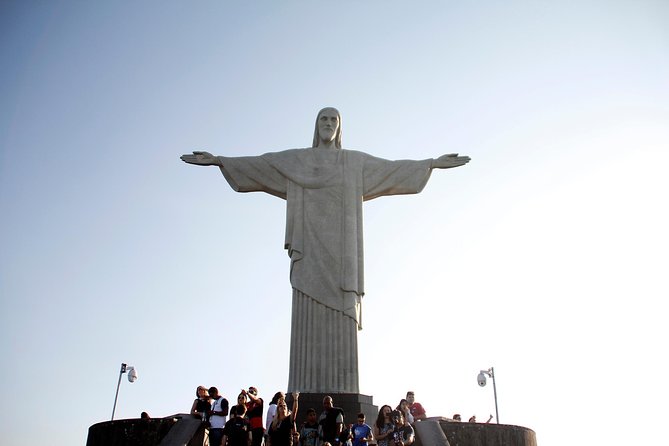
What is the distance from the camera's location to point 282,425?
9.13 meters

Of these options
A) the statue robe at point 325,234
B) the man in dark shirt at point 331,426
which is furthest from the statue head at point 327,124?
the man in dark shirt at point 331,426

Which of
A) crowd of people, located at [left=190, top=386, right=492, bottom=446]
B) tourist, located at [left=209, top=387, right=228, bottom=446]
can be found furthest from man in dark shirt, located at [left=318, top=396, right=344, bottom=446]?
tourist, located at [left=209, top=387, right=228, bottom=446]

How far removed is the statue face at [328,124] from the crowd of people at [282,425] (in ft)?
21.6

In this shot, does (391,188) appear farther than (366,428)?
Yes

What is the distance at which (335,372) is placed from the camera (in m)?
12.9

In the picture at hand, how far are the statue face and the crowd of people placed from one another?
6598 mm

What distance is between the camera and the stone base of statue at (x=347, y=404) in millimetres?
12039

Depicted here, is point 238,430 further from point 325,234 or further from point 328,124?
point 328,124

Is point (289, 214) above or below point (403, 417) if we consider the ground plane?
above

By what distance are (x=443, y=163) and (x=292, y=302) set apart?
Answer: 4616mm

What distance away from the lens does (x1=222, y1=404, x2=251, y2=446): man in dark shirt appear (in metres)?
9.28

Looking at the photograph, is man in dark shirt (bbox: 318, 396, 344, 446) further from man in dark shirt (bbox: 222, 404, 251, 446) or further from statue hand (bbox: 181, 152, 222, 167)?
statue hand (bbox: 181, 152, 222, 167)

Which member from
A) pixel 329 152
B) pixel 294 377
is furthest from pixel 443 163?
pixel 294 377

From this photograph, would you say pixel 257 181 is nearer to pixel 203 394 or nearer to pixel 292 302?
pixel 292 302
